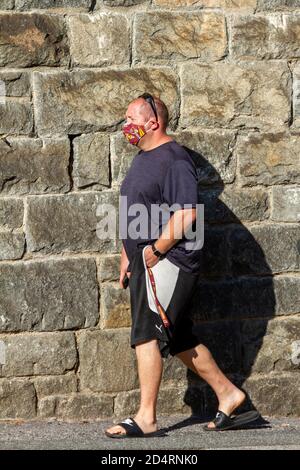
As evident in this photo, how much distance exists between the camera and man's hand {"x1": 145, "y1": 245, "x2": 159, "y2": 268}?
7395 mm

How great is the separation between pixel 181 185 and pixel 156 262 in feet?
1.60

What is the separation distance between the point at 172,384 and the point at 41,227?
51.8 inches

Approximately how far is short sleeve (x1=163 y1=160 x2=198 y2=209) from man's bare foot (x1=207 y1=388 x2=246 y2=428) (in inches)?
48.7

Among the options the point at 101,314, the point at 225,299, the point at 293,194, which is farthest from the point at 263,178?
the point at 101,314

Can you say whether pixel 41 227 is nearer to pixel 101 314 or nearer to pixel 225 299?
pixel 101 314

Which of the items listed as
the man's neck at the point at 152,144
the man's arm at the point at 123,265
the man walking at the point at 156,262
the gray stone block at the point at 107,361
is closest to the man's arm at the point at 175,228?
the man walking at the point at 156,262

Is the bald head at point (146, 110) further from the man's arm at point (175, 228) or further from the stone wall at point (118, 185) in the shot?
the man's arm at point (175, 228)

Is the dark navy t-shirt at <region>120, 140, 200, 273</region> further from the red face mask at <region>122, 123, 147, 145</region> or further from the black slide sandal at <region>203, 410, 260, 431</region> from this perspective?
the black slide sandal at <region>203, 410, 260, 431</region>

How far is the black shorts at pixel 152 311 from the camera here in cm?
737

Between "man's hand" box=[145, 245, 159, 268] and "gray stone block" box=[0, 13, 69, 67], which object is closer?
"man's hand" box=[145, 245, 159, 268]

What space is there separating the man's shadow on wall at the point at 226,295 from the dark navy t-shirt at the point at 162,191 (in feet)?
1.80

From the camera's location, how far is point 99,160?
7.89 meters

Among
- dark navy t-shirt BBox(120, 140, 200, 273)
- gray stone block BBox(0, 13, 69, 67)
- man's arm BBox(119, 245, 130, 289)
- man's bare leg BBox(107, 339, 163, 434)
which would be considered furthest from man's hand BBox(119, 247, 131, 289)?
gray stone block BBox(0, 13, 69, 67)

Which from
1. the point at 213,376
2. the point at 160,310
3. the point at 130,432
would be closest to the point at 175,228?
the point at 160,310
